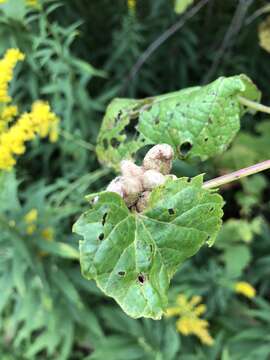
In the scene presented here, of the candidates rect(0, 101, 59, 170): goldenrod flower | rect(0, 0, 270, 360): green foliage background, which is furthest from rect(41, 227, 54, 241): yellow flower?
rect(0, 101, 59, 170): goldenrod flower

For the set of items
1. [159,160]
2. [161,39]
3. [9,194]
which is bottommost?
[9,194]

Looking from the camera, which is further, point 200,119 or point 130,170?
point 200,119

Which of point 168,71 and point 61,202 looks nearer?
point 61,202

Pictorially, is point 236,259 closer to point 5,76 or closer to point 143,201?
point 5,76

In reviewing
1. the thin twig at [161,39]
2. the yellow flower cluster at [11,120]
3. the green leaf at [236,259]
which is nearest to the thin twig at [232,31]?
the thin twig at [161,39]

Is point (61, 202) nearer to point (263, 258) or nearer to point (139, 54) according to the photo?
point (139, 54)

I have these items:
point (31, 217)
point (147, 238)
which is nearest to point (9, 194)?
point (31, 217)

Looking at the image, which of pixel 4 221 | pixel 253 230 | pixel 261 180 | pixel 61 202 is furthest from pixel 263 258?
pixel 4 221
